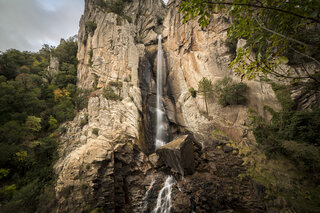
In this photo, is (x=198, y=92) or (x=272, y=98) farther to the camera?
(x=198, y=92)

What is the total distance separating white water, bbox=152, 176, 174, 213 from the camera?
8.01 m

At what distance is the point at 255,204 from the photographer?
729cm

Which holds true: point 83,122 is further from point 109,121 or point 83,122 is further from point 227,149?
point 227,149

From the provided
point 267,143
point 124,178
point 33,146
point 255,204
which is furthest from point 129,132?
point 267,143

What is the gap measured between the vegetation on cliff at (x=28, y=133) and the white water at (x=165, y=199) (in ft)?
23.5

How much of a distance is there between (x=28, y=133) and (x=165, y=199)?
1230cm

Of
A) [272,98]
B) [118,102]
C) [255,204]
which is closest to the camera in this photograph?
[255,204]

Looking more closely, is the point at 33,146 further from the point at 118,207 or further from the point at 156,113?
the point at 156,113

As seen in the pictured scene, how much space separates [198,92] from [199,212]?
11.8 meters

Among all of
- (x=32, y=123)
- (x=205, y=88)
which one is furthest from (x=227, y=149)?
(x=32, y=123)

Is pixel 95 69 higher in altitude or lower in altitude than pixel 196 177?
higher

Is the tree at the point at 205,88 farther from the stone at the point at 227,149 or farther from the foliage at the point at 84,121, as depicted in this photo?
the foliage at the point at 84,121

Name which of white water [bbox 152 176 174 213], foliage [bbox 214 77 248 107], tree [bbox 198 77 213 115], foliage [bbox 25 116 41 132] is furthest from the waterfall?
foliage [bbox 25 116 41 132]

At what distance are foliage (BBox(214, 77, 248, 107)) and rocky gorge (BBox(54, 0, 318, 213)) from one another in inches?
26.7
